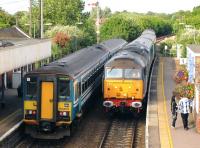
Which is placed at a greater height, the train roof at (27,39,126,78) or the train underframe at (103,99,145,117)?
the train roof at (27,39,126,78)

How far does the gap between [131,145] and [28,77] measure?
484 cm

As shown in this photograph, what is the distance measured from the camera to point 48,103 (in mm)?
18094

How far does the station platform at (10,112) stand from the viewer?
64.6ft

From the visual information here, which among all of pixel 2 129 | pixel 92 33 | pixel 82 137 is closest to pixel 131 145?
pixel 82 137

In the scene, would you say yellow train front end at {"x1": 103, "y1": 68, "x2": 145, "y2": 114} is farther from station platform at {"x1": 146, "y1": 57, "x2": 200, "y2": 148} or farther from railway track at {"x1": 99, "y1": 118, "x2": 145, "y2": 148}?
station platform at {"x1": 146, "y1": 57, "x2": 200, "y2": 148}

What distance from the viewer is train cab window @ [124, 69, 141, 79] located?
2180cm

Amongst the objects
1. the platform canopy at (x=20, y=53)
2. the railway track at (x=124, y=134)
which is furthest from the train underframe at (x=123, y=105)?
the platform canopy at (x=20, y=53)

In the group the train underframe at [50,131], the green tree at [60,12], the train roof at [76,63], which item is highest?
the green tree at [60,12]

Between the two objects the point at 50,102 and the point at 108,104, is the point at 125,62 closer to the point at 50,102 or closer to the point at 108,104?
the point at 108,104

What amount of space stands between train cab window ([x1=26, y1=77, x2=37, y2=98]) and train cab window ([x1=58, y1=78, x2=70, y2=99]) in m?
0.96

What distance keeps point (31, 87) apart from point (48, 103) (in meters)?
0.96

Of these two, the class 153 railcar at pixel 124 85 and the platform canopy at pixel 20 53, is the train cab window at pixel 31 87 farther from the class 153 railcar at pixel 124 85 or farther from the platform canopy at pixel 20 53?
the class 153 railcar at pixel 124 85

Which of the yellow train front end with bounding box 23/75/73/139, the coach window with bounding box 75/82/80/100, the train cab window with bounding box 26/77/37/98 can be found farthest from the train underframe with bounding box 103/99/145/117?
the train cab window with bounding box 26/77/37/98

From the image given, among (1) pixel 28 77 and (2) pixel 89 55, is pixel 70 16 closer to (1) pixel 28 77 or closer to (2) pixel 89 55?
(2) pixel 89 55
